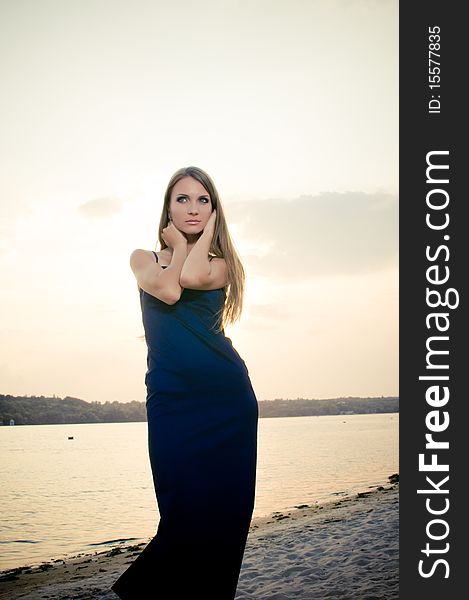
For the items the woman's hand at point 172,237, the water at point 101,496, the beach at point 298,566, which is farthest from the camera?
the water at point 101,496

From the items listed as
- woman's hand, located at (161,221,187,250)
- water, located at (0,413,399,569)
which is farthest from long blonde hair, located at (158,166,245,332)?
water, located at (0,413,399,569)

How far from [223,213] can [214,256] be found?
0.24 m

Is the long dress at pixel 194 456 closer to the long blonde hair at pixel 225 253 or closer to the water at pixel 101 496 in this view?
the long blonde hair at pixel 225 253

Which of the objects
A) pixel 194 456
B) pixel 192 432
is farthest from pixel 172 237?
pixel 194 456

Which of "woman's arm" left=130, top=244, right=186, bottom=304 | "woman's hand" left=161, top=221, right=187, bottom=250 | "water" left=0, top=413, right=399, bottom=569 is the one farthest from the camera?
"water" left=0, top=413, right=399, bottom=569

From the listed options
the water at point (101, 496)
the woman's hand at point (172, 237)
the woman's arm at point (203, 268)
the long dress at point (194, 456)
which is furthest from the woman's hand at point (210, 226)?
the water at point (101, 496)

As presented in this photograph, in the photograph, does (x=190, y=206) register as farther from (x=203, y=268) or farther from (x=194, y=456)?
(x=194, y=456)

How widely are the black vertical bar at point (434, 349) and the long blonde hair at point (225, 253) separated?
1.29 meters

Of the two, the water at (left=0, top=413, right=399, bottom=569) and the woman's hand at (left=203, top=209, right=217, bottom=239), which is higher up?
the woman's hand at (left=203, top=209, right=217, bottom=239)

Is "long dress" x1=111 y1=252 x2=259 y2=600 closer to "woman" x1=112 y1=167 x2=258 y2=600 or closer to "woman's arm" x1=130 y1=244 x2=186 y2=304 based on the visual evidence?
"woman" x1=112 y1=167 x2=258 y2=600

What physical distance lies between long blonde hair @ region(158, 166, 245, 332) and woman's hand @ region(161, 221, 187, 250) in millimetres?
169

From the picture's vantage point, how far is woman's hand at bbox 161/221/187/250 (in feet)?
11.1

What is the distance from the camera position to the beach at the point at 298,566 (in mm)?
5598

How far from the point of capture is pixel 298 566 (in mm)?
6852
